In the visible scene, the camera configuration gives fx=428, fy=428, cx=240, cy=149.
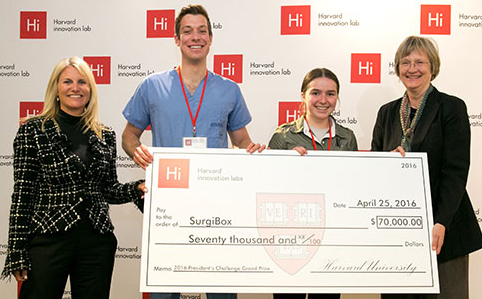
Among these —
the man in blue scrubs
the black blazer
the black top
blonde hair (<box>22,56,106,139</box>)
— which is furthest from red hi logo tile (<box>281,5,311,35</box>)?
the black top

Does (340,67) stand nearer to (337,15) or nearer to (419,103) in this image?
(337,15)

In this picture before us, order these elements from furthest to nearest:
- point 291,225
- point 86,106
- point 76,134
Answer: point 86,106 → point 76,134 → point 291,225

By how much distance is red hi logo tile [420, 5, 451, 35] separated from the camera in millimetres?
3133

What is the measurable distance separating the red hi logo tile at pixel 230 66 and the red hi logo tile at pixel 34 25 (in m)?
1.37

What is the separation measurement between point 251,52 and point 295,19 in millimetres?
407

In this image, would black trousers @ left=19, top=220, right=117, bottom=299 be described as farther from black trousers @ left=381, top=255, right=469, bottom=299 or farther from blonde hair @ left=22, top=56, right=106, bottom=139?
black trousers @ left=381, top=255, right=469, bottom=299

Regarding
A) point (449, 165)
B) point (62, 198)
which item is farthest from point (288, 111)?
point (62, 198)

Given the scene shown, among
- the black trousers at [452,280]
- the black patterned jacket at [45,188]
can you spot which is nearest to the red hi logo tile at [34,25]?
the black patterned jacket at [45,188]

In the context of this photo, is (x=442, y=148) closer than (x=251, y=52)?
Yes

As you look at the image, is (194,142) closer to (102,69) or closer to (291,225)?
(291,225)

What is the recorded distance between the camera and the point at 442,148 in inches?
82.1

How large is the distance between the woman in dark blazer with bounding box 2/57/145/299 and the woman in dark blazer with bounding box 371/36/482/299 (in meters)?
1.38

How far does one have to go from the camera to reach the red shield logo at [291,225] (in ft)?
6.30

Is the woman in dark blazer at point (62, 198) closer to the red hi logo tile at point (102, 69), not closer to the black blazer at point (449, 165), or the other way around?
the red hi logo tile at point (102, 69)
